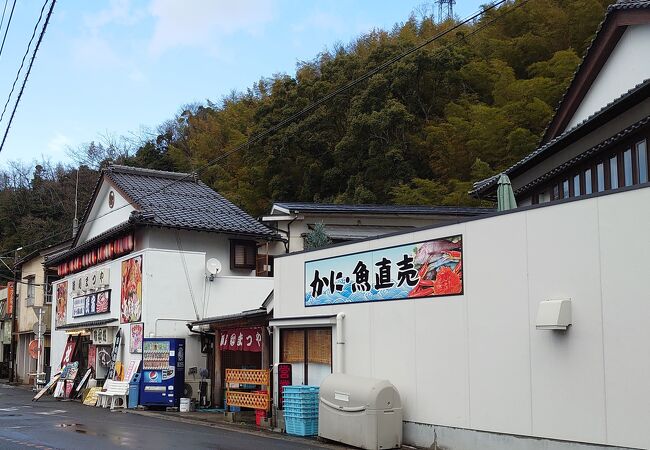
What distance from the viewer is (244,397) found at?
19.4 metres

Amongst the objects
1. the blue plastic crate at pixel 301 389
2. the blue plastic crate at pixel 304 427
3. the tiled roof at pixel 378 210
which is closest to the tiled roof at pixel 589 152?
the blue plastic crate at pixel 301 389

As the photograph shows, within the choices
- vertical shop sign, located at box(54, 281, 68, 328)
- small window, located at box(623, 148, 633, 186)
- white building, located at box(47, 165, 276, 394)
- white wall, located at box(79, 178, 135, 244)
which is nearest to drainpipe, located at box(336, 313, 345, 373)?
small window, located at box(623, 148, 633, 186)

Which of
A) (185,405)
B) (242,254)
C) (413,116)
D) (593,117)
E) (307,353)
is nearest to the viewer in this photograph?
(593,117)

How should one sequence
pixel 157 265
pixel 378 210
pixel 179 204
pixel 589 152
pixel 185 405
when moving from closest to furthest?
1. pixel 589 152
2. pixel 185 405
3. pixel 157 265
4. pixel 179 204
5. pixel 378 210

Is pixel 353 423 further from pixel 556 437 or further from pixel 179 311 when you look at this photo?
pixel 179 311

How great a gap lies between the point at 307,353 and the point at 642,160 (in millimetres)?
8986

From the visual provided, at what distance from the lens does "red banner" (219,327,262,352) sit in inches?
820

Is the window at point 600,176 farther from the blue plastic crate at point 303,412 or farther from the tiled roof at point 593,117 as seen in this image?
the blue plastic crate at point 303,412

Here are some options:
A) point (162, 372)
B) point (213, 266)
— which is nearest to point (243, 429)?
point (162, 372)

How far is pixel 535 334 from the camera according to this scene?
12047 mm

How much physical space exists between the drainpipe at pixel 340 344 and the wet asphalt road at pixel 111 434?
1943 mm

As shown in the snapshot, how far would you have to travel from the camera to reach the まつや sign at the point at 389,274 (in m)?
14.1

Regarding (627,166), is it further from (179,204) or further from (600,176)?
(179,204)

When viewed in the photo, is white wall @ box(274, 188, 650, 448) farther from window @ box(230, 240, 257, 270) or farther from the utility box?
window @ box(230, 240, 257, 270)
